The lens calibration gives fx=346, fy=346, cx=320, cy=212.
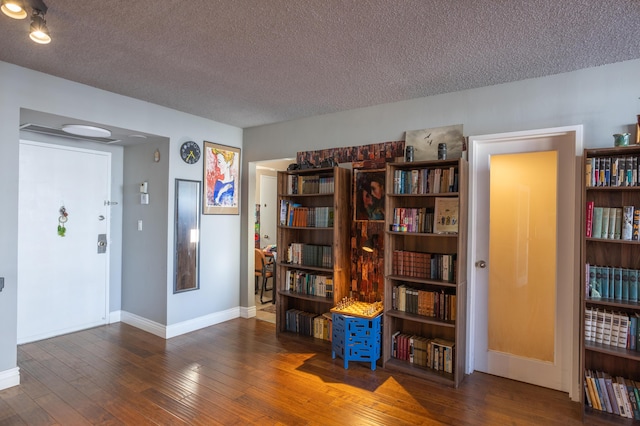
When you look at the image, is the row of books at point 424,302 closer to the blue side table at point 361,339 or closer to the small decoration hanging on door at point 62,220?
the blue side table at point 361,339

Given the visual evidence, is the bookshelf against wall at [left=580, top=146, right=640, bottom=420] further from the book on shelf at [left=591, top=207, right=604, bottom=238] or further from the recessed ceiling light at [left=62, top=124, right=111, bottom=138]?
the recessed ceiling light at [left=62, top=124, right=111, bottom=138]

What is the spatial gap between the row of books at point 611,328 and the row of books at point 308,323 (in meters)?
2.27

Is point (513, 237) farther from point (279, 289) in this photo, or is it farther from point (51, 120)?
point (51, 120)

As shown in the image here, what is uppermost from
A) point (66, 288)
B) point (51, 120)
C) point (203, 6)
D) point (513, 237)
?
point (203, 6)

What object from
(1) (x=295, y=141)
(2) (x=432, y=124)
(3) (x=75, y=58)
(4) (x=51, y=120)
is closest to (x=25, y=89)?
(4) (x=51, y=120)

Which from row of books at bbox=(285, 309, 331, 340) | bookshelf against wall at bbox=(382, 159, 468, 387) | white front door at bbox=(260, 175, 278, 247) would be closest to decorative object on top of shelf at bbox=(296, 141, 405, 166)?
bookshelf against wall at bbox=(382, 159, 468, 387)

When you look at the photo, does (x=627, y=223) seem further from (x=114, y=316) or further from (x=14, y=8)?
(x=114, y=316)

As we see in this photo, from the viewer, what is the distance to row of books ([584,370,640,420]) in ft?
7.77

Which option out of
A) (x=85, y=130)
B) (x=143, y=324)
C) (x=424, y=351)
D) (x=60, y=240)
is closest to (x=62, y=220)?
(x=60, y=240)

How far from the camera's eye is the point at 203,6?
1.93 metres

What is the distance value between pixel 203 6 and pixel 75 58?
1417 mm

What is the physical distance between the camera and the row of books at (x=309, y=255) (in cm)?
376

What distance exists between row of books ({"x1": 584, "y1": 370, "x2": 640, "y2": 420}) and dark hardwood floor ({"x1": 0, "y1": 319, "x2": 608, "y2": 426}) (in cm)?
17

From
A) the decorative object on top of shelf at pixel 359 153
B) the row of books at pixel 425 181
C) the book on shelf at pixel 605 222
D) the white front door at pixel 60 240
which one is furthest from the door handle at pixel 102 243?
the book on shelf at pixel 605 222
